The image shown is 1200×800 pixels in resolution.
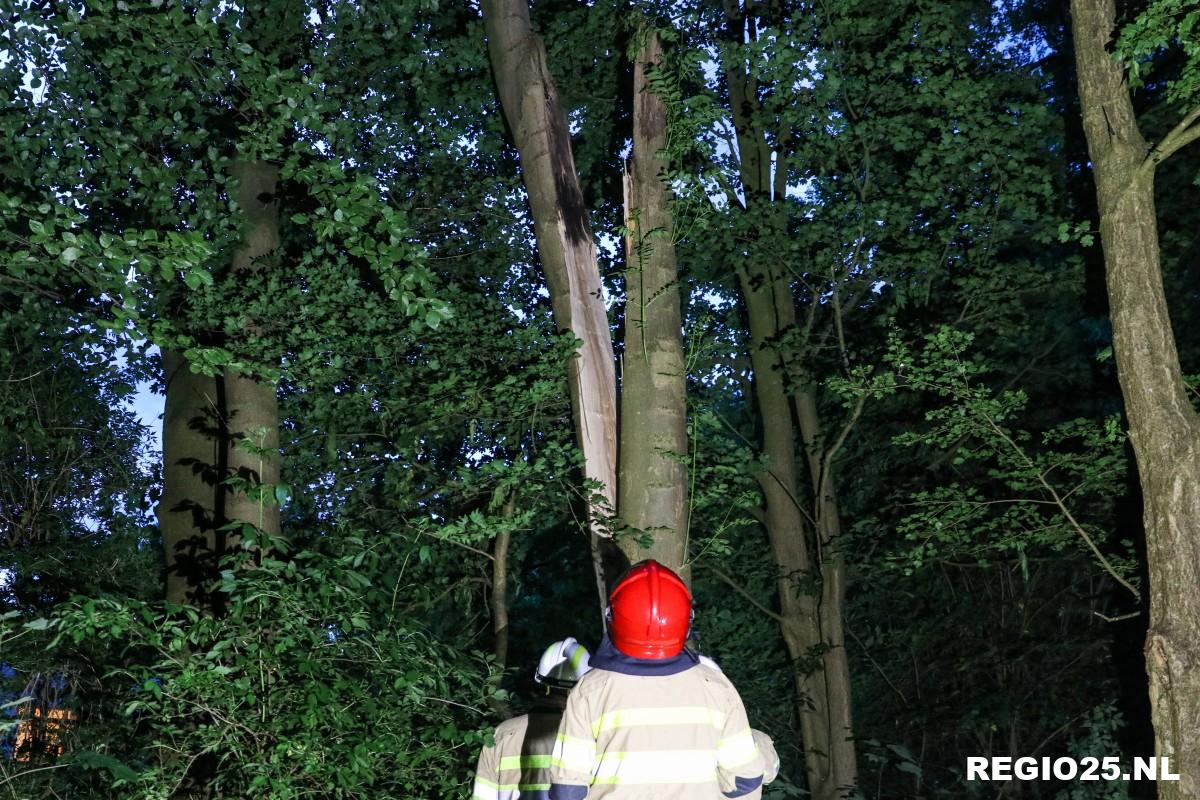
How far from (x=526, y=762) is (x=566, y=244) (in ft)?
12.0

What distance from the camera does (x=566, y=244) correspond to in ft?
21.3

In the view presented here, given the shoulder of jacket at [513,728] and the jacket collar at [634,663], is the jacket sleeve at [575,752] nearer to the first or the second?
the jacket collar at [634,663]

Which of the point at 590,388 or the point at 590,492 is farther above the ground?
the point at 590,388

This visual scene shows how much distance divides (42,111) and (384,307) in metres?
2.53

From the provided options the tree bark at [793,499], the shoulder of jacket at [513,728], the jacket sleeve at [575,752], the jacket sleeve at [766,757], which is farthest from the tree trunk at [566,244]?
the tree bark at [793,499]

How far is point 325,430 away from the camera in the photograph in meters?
8.76

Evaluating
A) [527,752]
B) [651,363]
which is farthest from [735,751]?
[651,363]

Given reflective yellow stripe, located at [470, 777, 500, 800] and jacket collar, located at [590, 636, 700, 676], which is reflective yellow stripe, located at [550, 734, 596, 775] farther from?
reflective yellow stripe, located at [470, 777, 500, 800]

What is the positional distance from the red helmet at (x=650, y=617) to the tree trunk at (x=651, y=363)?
245 cm

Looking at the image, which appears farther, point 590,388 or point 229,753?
point 590,388

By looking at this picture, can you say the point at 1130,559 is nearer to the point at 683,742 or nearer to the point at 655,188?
the point at 655,188

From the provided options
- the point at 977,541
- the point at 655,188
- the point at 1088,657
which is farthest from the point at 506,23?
the point at 1088,657

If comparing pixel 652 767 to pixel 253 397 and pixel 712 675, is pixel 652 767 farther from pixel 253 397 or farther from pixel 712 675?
pixel 253 397

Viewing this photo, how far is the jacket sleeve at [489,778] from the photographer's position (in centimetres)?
372
